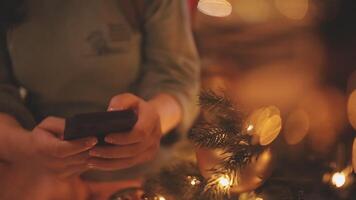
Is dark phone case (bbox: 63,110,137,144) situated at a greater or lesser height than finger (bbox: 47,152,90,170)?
greater

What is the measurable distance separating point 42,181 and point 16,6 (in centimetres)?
29

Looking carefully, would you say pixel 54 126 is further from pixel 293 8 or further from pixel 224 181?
pixel 293 8

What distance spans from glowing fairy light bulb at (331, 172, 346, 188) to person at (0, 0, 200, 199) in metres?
0.33

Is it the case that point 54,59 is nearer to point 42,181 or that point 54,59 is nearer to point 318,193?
point 42,181

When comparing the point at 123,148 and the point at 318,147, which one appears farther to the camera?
the point at 318,147

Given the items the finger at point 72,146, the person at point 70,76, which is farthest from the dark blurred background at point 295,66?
the finger at point 72,146

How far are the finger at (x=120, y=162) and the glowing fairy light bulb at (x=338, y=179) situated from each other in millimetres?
311

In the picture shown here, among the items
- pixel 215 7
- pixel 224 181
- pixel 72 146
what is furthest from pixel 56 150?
pixel 215 7

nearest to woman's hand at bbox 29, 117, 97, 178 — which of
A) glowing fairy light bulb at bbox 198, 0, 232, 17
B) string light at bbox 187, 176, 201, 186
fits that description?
string light at bbox 187, 176, 201, 186

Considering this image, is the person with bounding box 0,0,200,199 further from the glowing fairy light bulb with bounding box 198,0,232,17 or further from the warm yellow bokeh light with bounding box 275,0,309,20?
the warm yellow bokeh light with bounding box 275,0,309,20

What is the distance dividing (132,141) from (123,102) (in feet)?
0.22

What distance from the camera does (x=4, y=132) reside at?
68 centimetres

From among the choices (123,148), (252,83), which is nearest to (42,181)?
(123,148)

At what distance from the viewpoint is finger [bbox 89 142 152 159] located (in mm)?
688
